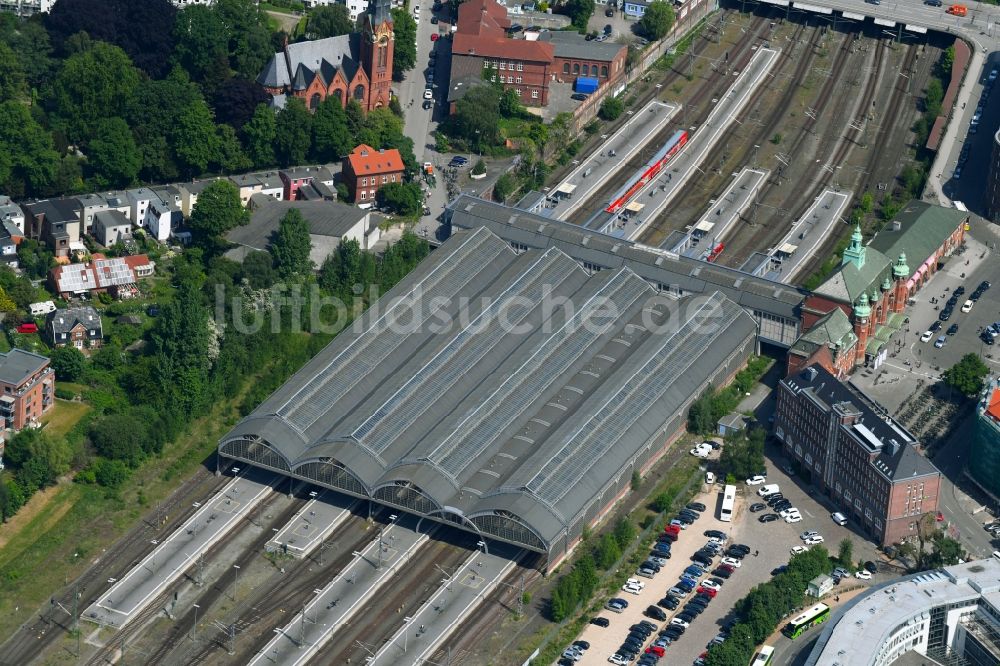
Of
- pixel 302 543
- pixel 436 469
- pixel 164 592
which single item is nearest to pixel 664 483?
pixel 436 469

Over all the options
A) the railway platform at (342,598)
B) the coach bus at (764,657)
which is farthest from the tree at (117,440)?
the coach bus at (764,657)

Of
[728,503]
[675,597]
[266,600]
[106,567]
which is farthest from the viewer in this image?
[728,503]

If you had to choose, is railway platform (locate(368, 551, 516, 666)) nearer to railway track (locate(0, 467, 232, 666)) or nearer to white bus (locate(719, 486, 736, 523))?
white bus (locate(719, 486, 736, 523))

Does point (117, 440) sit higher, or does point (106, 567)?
point (117, 440)

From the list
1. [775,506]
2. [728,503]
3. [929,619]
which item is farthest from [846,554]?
[728,503]

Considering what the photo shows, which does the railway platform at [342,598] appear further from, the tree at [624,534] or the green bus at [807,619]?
the green bus at [807,619]

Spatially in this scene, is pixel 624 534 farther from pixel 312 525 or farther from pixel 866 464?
pixel 312 525
